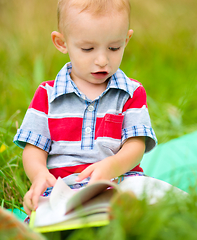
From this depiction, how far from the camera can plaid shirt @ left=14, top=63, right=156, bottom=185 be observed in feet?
4.19

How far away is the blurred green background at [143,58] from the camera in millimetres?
2375

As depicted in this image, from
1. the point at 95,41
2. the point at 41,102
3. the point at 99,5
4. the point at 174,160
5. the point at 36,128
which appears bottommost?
the point at 174,160

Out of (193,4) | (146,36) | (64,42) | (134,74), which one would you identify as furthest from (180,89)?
(193,4)

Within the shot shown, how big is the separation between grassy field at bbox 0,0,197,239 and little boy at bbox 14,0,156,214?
0.46 meters

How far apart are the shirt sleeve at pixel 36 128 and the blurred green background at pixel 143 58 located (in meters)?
0.42

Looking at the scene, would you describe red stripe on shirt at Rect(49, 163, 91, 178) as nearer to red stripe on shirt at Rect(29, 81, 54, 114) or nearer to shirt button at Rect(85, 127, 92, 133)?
shirt button at Rect(85, 127, 92, 133)

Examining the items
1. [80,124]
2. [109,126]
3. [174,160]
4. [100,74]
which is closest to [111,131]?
[109,126]

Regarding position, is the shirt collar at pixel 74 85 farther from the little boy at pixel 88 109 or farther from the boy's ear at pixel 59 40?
the boy's ear at pixel 59 40

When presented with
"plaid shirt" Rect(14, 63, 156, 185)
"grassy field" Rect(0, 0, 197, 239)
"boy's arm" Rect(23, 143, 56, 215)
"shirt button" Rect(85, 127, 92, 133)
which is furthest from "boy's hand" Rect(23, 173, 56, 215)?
"grassy field" Rect(0, 0, 197, 239)

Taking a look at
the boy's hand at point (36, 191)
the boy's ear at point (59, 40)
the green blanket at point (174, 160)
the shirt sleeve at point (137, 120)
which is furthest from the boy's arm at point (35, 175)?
the green blanket at point (174, 160)

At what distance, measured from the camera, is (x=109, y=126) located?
50.1 inches

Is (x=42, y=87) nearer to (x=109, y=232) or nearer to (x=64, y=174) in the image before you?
(x=64, y=174)

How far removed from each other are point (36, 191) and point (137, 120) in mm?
484

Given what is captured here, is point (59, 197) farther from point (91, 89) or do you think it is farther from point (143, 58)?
point (143, 58)
